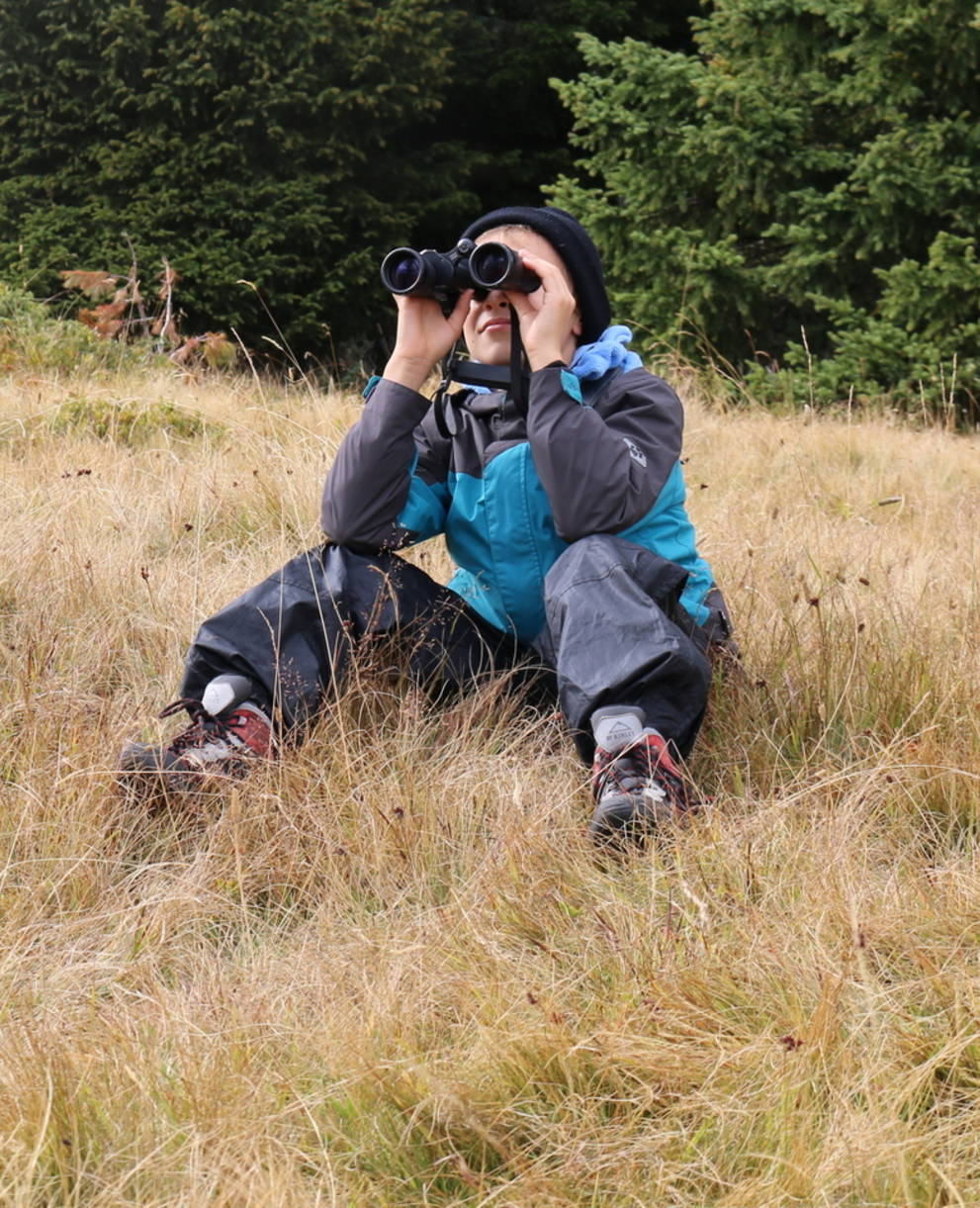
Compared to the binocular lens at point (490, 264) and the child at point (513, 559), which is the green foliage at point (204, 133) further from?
the binocular lens at point (490, 264)

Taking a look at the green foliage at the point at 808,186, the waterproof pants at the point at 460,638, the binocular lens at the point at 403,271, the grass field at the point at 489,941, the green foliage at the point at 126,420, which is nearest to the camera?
the grass field at the point at 489,941

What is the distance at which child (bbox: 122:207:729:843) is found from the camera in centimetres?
248

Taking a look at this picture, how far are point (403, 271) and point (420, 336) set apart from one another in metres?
0.15

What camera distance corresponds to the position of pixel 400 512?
295 cm

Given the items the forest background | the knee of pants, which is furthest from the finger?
the forest background

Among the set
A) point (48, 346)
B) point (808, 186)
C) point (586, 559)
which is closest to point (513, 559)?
point (586, 559)

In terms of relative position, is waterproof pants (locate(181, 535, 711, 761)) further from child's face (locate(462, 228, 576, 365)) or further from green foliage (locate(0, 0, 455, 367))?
green foliage (locate(0, 0, 455, 367))

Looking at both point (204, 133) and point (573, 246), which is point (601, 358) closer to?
point (573, 246)

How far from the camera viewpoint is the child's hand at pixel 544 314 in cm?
274

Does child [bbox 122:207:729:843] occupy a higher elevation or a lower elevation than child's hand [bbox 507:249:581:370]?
lower

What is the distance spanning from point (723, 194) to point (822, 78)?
870 millimetres

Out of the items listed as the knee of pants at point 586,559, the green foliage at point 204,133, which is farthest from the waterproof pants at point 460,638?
the green foliage at point 204,133

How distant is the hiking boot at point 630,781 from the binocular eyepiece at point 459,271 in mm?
908

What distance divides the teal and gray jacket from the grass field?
33 cm
